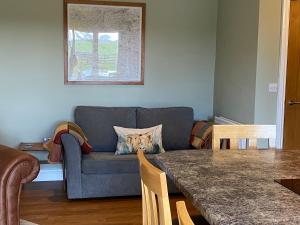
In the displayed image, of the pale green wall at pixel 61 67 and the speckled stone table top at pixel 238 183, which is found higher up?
the pale green wall at pixel 61 67

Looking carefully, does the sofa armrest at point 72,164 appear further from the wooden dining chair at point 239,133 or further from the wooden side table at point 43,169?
the wooden dining chair at point 239,133

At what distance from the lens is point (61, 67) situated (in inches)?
183

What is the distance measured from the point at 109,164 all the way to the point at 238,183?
249 centimetres

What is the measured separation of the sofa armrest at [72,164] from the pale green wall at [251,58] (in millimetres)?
1770

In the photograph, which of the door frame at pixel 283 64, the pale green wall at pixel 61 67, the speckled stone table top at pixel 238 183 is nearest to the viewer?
the speckled stone table top at pixel 238 183

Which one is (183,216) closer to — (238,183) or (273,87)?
(238,183)

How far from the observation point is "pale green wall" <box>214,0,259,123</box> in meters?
4.01

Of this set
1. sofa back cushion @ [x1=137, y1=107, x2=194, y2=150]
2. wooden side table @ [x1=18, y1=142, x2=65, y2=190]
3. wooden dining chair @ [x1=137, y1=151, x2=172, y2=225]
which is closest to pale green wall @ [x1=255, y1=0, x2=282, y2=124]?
sofa back cushion @ [x1=137, y1=107, x2=194, y2=150]

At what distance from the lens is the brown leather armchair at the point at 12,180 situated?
2.39 meters

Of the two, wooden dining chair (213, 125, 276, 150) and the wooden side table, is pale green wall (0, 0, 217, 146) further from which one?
wooden dining chair (213, 125, 276, 150)

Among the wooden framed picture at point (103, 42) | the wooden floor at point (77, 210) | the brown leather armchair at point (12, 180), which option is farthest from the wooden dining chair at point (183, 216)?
the wooden framed picture at point (103, 42)

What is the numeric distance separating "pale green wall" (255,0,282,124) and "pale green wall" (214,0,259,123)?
0.21ft

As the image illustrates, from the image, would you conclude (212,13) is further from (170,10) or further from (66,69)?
(66,69)

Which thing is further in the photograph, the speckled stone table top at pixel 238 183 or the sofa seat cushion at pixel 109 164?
the sofa seat cushion at pixel 109 164
